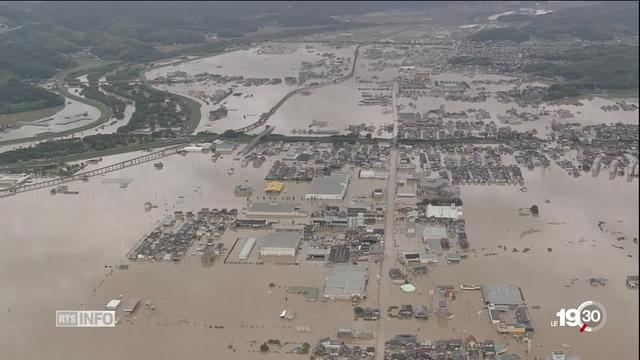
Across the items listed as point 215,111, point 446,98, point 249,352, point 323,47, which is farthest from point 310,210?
point 323,47

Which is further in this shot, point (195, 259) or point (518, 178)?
point (518, 178)

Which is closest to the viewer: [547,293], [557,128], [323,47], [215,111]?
[547,293]

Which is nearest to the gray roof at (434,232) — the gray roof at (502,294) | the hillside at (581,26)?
the gray roof at (502,294)

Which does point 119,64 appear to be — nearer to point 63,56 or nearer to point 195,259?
point 63,56

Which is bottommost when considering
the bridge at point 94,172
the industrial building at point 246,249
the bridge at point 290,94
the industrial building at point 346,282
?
the industrial building at point 346,282

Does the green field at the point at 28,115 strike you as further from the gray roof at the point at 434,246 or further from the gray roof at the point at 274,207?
the gray roof at the point at 434,246

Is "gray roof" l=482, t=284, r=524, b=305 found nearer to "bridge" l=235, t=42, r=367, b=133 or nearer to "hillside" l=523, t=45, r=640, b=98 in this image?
"bridge" l=235, t=42, r=367, b=133
